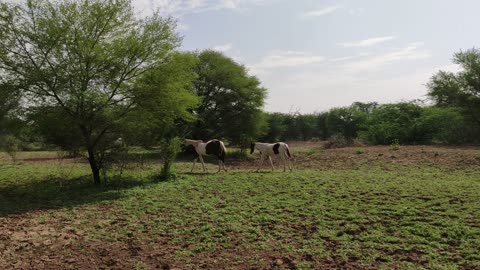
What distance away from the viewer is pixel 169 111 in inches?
488

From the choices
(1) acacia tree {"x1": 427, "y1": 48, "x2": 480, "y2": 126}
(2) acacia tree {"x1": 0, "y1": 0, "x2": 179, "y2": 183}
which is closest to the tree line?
(2) acacia tree {"x1": 0, "y1": 0, "x2": 179, "y2": 183}

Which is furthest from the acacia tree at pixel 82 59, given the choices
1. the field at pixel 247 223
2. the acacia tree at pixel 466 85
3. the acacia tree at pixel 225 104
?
the acacia tree at pixel 466 85

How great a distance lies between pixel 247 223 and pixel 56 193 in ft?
21.3

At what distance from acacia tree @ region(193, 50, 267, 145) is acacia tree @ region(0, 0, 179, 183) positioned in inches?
503

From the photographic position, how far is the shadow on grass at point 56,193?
9383mm

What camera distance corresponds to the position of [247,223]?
7355mm

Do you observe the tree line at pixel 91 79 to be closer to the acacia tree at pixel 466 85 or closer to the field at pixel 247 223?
the field at pixel 247 223

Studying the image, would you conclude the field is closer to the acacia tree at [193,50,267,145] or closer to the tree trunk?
the tree trunk

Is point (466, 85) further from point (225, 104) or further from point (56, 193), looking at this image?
point (56, 193)

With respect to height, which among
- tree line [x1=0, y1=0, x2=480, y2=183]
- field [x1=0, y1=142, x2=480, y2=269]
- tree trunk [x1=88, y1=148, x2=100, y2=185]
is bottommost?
field [x1=0, y1=142, x2=480, y2=269]

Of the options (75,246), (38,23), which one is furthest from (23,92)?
(75,246)

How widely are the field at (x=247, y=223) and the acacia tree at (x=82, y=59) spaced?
2.09 m

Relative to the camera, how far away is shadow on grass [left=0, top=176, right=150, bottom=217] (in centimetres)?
938

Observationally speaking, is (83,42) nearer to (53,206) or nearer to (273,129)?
(53,206)
